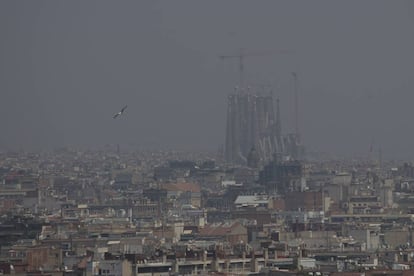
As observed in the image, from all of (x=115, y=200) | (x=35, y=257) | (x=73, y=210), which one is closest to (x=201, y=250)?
(x=35, y=257)

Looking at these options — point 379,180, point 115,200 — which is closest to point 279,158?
point 379,180

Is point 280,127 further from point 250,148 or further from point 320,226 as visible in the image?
point 320,226

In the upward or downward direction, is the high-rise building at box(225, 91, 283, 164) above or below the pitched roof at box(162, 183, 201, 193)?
above

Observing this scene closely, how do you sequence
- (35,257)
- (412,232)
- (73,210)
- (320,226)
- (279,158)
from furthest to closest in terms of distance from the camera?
1. (279,158)
2. (73,210)
3. (320,226)
4. (412,232)
5. (35,257)

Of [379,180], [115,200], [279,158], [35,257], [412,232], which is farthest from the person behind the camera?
[279,158]

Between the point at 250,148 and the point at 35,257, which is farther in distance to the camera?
the point at 250,148

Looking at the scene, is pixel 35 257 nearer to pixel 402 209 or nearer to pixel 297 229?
pixel 297 229
